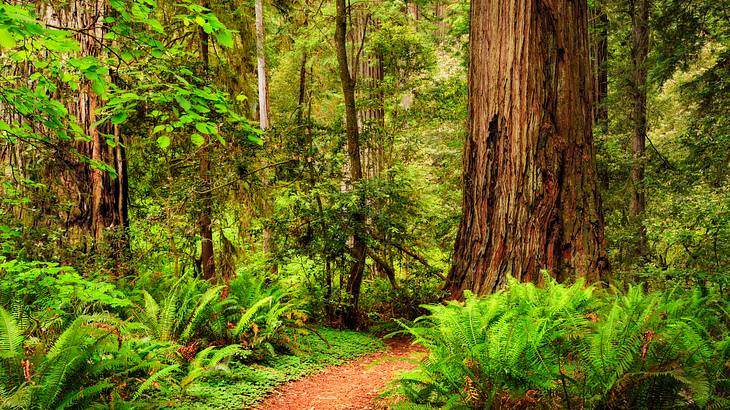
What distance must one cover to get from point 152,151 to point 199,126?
512 centimetres

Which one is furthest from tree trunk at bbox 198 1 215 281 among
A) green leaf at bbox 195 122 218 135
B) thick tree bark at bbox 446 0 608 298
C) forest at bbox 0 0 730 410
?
thick tree bark at bbox 446 0 608 298

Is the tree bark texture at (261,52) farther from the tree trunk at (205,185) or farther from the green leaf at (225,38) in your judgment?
the green leaf at (225,38)

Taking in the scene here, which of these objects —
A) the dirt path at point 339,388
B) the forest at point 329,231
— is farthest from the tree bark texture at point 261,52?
the dirt path at point 339,388

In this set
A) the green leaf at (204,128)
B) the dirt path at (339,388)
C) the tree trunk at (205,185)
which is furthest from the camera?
the tree trunk at (205,185)

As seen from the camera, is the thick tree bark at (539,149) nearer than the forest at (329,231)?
No

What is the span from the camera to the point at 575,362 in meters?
3.27

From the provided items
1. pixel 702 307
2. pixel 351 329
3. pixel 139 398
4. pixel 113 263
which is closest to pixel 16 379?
pixel 139 398

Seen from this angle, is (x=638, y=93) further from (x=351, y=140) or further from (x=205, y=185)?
(x=205, y=185)

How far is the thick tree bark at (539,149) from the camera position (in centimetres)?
548

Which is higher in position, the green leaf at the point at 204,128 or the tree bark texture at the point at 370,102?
the tree bark texture at the point at 370,102

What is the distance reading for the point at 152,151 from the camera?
7.84 metres

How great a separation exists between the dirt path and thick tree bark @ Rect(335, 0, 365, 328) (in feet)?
4.75

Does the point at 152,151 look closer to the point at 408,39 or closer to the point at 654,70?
the point at 408,39

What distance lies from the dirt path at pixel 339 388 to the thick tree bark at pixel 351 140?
145 cm
